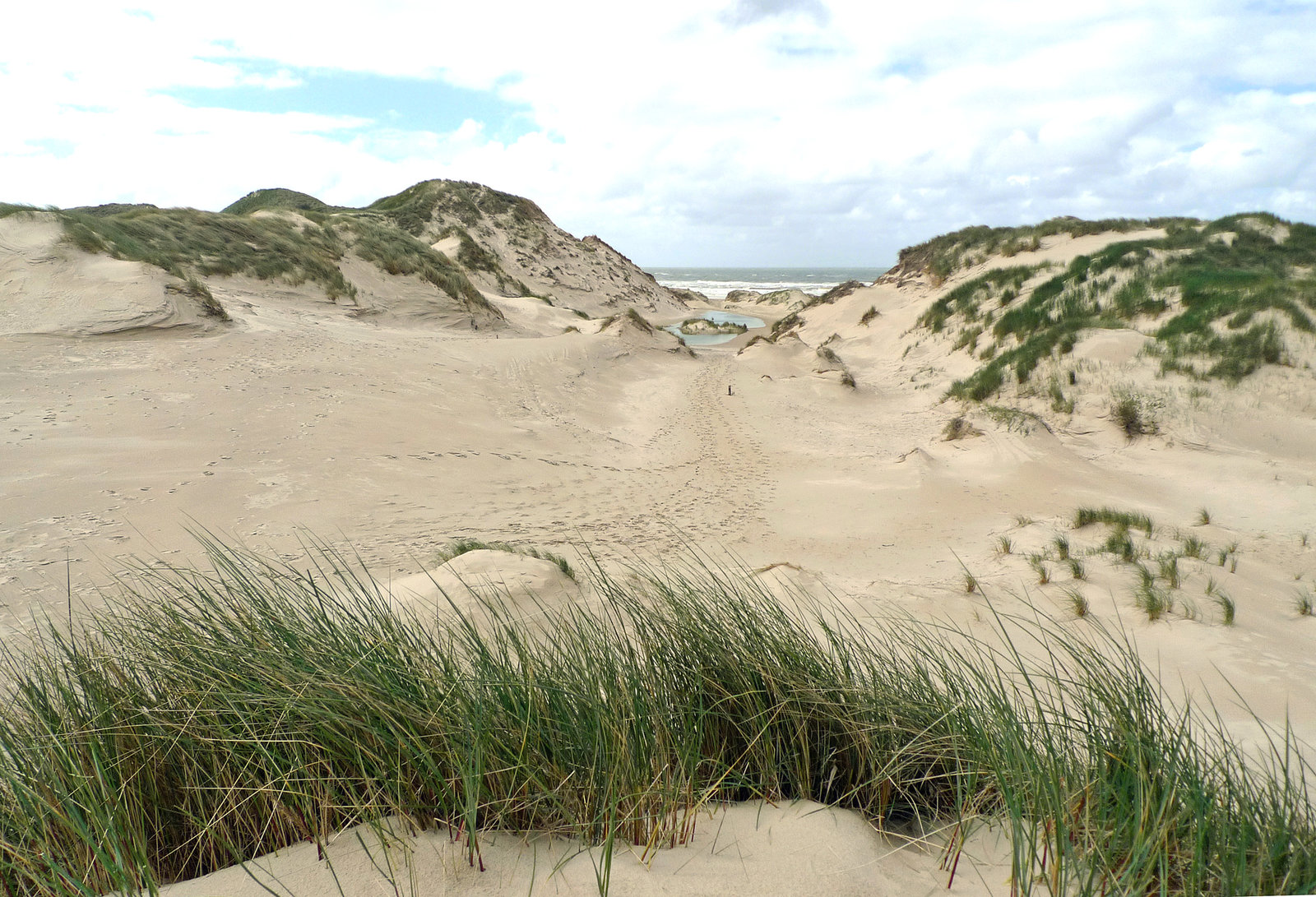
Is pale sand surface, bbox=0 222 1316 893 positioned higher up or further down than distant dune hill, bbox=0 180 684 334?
further down

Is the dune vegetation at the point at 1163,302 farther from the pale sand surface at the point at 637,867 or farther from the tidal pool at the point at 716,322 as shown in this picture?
the pale sand surface at the point at 637,867

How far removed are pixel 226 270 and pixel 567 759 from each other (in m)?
17.8

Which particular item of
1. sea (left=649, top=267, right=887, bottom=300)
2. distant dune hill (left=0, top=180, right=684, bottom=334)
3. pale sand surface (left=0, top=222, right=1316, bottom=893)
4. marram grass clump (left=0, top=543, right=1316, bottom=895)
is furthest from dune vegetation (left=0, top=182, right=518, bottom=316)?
sea (left=649, top=267, right=887, bottom=300)

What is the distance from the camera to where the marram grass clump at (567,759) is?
166 centimetres

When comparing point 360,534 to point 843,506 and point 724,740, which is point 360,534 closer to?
point 724,740

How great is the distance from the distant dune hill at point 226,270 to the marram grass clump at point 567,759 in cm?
1090

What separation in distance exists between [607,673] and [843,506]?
656 centimetres

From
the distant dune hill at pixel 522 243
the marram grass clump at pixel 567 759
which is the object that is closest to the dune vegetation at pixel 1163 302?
the marram grass clump at pixel 567 759

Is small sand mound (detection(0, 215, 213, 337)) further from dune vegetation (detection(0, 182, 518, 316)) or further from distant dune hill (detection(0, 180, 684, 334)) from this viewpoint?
dune vegetation (detection(0, 182, 518, 316))

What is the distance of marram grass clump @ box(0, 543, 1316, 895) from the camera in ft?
5.44

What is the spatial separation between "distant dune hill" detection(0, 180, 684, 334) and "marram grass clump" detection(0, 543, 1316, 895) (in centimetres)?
1090

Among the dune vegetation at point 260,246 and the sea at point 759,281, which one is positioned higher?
the sea at point 759,281

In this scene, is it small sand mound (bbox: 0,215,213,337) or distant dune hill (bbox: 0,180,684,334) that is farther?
distant dune hill (bbox: 0,180,684,334)

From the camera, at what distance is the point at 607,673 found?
2311 mm
